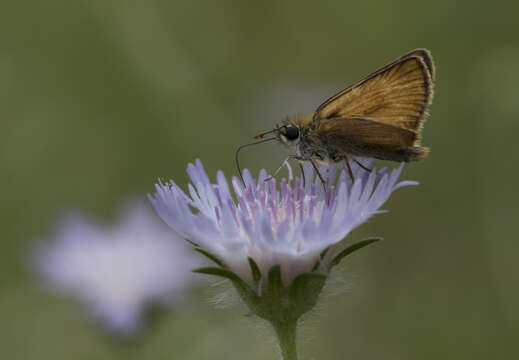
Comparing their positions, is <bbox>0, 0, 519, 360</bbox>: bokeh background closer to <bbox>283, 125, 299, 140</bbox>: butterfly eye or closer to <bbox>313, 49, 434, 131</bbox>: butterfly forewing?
<bbox>283, 125, 299, 140</bbox>: butterfly eye

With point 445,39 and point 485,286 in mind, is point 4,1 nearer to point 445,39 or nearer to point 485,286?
point 445,39

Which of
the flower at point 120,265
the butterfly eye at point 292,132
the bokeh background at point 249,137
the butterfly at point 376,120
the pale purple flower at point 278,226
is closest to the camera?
the pale purple flower at point 278,226

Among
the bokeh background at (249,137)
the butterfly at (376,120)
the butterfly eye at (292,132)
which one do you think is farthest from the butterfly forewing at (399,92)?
the bokeh background at (249,137)

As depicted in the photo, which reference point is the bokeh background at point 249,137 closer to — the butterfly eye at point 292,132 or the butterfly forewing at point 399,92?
the butterfly eye at point 292,132

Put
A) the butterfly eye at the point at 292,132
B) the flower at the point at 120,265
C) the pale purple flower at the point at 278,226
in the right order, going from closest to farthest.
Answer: the pale purple flower at the point at 278,226
the butterfly eye at the point at 292,132
the flower at the point at 120,265

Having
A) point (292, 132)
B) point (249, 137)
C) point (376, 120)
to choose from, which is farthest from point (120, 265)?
point (376, 120)

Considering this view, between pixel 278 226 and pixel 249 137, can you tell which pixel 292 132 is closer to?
pixel 278 226

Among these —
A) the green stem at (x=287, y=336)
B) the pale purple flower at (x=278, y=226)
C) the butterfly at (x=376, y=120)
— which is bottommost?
the green stem at (x=287, y=336)
